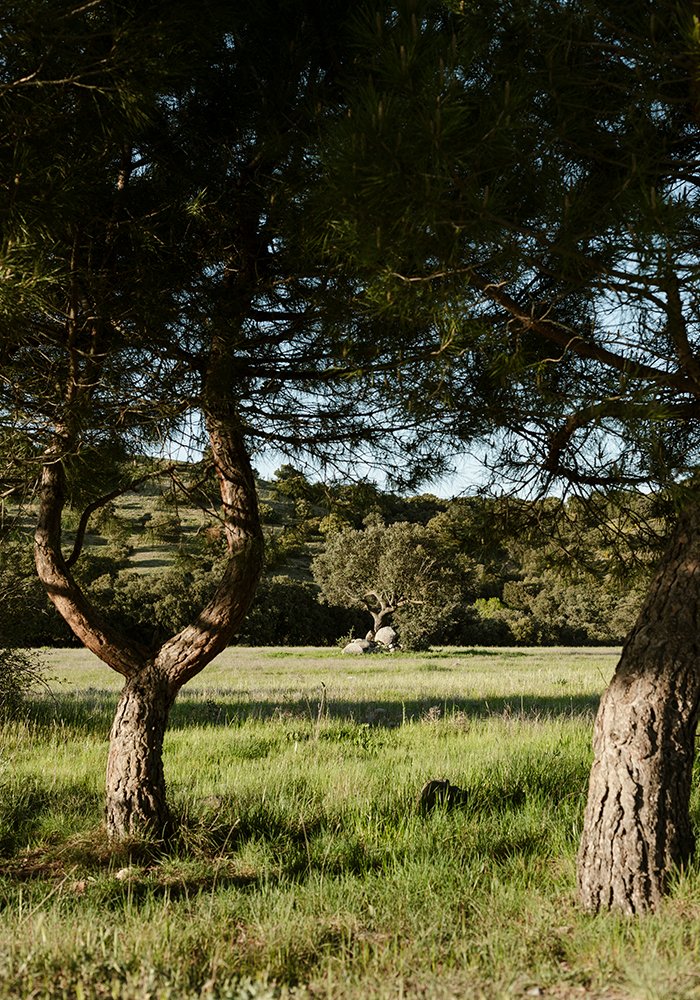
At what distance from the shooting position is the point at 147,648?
5602 millimetres

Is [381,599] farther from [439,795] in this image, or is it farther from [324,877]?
[324,877]

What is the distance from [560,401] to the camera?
384 centimetres

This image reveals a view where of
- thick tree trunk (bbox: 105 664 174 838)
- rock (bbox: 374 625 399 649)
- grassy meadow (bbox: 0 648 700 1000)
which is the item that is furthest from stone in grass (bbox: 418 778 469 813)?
rock (bbox: 374 625 399 649)

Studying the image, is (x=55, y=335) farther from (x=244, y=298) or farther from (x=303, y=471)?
(x=303, y=471)

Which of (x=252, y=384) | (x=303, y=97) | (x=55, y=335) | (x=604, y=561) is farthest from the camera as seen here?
(x=604, y=561)

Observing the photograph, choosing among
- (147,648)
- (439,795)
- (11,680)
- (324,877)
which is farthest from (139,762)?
(11,680)

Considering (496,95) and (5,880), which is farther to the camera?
(5,880)

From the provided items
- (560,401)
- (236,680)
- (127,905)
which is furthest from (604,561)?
(236,680)

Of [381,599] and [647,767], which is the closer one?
[647,767]

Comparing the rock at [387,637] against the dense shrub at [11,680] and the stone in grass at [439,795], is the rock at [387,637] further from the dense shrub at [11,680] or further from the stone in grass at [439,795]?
the stone in grass at [439,795]

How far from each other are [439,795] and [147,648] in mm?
2493

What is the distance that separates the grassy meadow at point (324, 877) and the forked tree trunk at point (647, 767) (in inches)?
6.5

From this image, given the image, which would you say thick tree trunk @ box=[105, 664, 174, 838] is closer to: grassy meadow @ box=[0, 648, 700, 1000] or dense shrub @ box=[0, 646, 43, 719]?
grassy meadow @ box=[0, 648, 700, 1000]

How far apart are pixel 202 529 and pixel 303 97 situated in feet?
10.1
